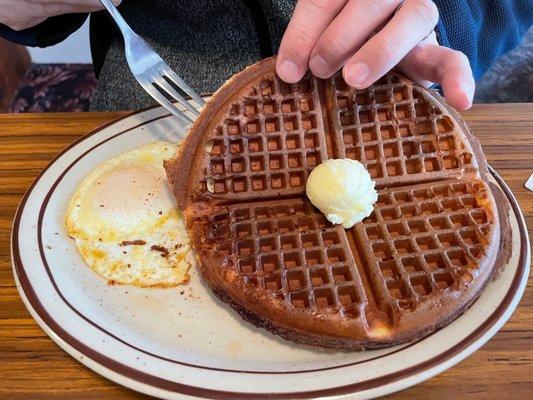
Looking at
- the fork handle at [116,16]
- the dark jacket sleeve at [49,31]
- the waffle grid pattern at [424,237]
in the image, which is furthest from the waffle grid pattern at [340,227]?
the dark jacket sleeve at [49,31]

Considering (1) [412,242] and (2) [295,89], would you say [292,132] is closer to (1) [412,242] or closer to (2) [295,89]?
(2) [295,89]

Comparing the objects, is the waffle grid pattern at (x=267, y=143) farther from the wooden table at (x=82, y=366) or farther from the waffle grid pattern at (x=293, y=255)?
the wooden table at (x=82, y=366)

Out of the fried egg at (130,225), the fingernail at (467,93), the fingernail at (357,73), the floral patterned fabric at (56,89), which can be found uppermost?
the fingernail at (357,73)

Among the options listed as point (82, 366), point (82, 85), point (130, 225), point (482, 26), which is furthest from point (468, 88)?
point (82, 85)

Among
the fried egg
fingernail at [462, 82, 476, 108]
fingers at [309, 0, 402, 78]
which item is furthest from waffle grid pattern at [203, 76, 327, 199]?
fingernail at [462, 82, 476, 108]

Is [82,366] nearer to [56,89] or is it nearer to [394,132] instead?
[394,132]

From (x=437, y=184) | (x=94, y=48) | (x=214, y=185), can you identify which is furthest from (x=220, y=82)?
(x=437, y=184)
